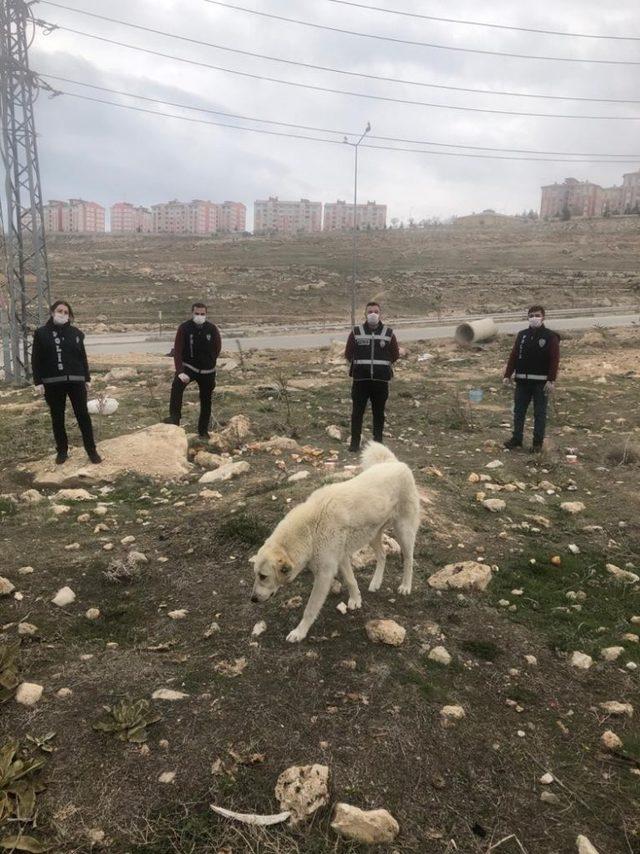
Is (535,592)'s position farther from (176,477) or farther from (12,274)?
(12,274)

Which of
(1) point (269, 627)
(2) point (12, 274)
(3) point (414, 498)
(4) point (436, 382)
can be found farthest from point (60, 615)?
(2) point (12, 274)

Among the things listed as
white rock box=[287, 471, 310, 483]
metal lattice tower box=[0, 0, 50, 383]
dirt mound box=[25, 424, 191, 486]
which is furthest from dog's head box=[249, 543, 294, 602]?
metal lattice tower box=[0, 0, 50, 383]

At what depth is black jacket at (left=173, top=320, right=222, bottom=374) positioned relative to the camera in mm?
8141

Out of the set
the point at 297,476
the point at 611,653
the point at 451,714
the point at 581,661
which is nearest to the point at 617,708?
the point at 581,661

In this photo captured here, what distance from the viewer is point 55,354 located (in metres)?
6.82

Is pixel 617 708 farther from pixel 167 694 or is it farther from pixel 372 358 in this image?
pixel 372 358

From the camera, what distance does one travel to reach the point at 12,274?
14.6 meters

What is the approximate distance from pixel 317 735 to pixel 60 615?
2142 millimetres

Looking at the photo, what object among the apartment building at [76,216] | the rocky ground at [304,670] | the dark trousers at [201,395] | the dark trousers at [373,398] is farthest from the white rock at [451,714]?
the apartment building at [76,216]

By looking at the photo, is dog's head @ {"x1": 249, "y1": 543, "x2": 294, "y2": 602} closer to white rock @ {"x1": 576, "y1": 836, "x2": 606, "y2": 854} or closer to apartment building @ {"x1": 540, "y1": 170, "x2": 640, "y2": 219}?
white rock @ {"x1": 576, "y1": 836, "x2": 606, "y2": 854}

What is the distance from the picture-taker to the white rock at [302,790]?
2.60 metres

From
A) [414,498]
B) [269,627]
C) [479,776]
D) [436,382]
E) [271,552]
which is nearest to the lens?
[479,776]

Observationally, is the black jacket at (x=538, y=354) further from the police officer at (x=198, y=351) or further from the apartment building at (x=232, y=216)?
the apartment building at (x=232, y=216)

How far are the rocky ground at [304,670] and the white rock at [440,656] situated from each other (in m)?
0.01
